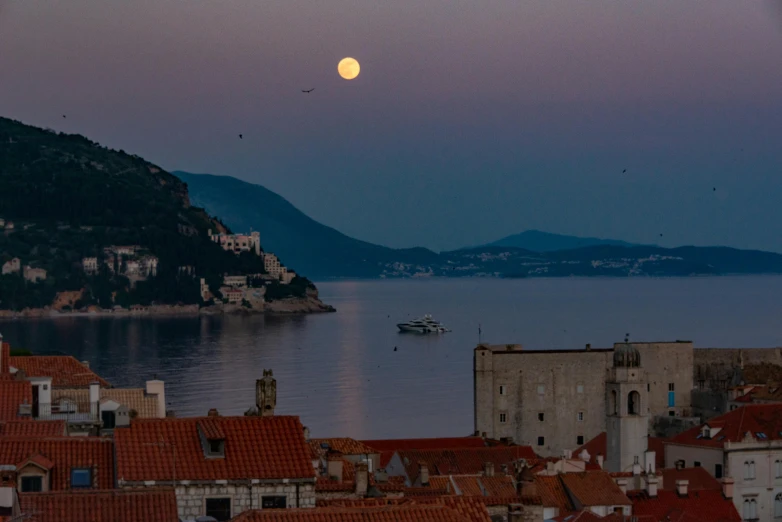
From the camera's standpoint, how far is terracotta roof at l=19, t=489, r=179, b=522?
1087 centimetres

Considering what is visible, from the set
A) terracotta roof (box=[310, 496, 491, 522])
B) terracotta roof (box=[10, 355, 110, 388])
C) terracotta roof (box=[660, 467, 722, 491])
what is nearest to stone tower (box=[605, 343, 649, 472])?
terracotta roof (box=[660, 467, 722, 491])

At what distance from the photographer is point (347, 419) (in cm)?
7512

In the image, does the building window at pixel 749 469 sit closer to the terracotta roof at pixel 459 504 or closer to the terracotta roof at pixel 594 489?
the terracotta roof at pixel 594 489

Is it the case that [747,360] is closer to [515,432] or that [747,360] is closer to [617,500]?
[515,432]

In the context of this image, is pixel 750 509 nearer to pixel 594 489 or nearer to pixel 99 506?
pixel 594 489

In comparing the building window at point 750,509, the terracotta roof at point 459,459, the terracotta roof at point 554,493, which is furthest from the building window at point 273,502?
the building window at point 750,509

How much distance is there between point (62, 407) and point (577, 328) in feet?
480

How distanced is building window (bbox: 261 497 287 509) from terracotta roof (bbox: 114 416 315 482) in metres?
0.19

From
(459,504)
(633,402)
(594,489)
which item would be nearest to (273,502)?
(459,504)

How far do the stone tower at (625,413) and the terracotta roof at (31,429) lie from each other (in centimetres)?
2579

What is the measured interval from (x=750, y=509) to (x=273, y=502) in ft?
78.0

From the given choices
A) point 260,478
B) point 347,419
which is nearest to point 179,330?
point 347,419

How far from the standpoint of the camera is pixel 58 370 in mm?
27172

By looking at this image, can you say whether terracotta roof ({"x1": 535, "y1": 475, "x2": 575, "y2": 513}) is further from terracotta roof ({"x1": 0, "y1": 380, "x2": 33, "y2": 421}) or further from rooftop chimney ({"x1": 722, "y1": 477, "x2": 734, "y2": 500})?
terracotta roof ({"x1": 0, "y1": 380, "x2": 33, "y2": 421})
